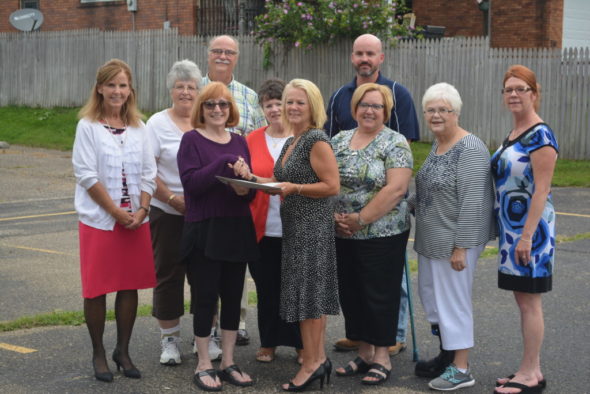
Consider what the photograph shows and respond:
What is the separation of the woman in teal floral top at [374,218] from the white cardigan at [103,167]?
4.15ft

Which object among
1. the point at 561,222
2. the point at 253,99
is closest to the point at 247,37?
the point at 561,222

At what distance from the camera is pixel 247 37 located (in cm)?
2216

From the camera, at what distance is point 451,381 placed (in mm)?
5328

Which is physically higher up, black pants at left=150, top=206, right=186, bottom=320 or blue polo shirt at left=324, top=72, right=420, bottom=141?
blue polo shirt at left=324, top=72, right=420, bottom=141

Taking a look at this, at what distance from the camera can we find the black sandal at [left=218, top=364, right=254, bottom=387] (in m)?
5.42

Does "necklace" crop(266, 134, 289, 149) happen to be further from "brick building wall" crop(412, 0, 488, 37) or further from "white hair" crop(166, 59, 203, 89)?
"brick building wall" crop(412, 0, 488, 37)

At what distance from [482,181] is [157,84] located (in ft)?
62.8

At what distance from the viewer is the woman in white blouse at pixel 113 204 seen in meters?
5.42

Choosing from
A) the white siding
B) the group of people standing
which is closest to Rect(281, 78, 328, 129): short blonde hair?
the group of people standing

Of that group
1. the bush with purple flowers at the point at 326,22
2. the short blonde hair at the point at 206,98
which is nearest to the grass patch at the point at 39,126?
the bush with purple flowers at the point at 326,22

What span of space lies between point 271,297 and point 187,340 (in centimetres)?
97

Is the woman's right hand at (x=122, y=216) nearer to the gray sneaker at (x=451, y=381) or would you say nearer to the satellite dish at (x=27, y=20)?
the gray sneaker at (x=451, y=381)

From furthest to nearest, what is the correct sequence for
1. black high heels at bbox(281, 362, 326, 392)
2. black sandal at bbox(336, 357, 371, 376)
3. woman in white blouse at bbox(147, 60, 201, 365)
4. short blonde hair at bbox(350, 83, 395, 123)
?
woman in white blouse at bbox(147, 60, 201, 365) → black sandal at bbox(336, 357, 371, 376) → short blonde hair at bbox(350, 83, 395, 123) → black high heels at bbox(281, 362, 326, 392)

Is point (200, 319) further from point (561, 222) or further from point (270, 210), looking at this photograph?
point (561, 222)
